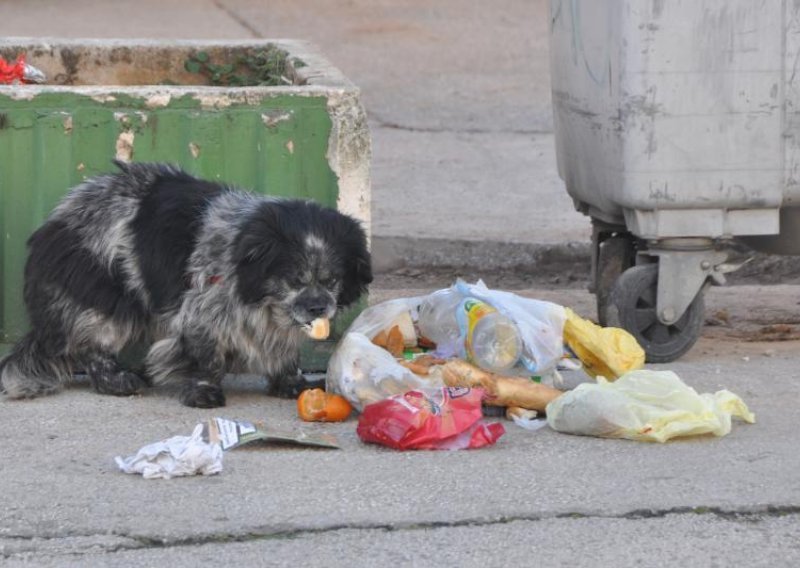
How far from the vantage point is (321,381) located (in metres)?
5.56

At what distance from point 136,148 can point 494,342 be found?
150 cm

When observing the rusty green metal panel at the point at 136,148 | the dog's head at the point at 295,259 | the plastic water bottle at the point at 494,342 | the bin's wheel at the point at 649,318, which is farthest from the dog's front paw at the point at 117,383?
the bin's wheel at the point at 649,318

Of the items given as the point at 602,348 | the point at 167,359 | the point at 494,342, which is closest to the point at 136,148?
the point at 167,359

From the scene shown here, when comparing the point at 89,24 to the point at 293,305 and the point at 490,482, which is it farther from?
the point at 490,482

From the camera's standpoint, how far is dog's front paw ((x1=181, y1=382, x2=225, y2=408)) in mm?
5219

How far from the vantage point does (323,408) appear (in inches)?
200

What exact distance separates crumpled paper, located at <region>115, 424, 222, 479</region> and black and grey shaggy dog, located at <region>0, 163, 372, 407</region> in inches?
27.3

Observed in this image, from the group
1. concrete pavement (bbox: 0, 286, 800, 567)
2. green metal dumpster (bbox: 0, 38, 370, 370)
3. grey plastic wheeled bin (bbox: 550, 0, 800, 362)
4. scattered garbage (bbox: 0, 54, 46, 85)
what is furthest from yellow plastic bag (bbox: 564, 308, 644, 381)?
scattered garbage (bbox: 0, 54, 46, 85)

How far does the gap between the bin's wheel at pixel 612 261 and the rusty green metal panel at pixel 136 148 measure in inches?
52.3

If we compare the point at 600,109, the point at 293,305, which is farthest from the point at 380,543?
the point at 600,109

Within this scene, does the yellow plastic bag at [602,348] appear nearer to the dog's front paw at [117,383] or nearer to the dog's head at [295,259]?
the dog's head at [295,259]

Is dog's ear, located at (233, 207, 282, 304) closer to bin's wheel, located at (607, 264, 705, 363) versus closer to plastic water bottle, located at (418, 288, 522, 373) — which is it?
plastic water bottle, located at (418, 288, 522, 373)

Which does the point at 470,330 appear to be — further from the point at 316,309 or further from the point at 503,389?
the point at 316,309

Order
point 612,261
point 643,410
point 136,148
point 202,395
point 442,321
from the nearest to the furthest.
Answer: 1. point 643,410
2. point 202,395
3. point 442,321
4. point 136,148
5. point 612,261
